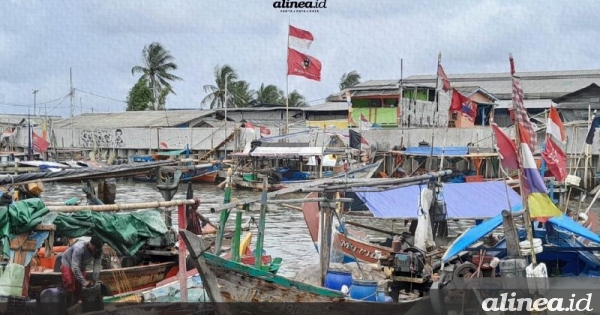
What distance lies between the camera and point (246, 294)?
10.3 m

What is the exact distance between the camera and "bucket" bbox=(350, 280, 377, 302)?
453 inches

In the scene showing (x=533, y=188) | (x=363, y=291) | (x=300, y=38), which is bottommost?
(x=363, y=291)

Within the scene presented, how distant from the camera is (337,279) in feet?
40.1

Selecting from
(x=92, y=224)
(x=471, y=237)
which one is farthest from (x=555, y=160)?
(x=92, y=224)

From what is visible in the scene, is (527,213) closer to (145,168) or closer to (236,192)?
(145,168)

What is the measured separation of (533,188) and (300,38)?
46.4ft

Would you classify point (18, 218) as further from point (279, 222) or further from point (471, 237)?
point (279, 222)

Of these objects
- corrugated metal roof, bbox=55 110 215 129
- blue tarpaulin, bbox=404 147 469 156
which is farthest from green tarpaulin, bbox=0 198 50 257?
corrugated metal roof, bbox=55 110 215 129

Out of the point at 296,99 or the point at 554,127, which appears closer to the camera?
the point at 554,127

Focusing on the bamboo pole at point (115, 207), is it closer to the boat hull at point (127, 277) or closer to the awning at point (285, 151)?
the boat hull at point (127, 277)

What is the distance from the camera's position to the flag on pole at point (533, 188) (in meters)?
9.48

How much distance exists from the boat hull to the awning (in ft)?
69.5

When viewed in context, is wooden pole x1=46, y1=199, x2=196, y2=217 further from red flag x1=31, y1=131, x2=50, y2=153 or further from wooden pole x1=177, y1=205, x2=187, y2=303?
red flag x1=31, y1=131, x2=50, y2=153

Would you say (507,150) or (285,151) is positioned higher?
(507,150)
